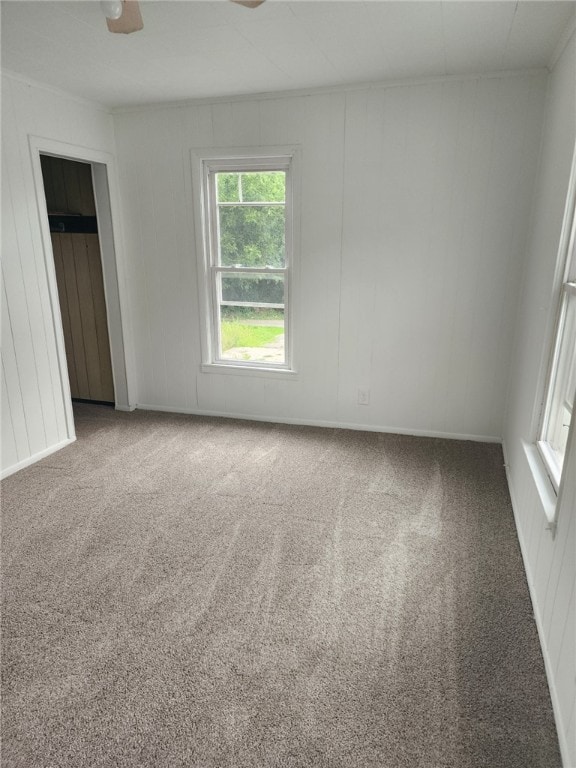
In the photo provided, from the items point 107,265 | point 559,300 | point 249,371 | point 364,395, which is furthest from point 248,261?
point 559,300

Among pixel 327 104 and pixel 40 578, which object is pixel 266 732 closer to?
pixel 40 578

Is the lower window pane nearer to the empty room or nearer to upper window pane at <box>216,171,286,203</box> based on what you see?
the empty room

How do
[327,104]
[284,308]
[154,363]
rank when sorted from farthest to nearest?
[154,363] < [284,308] < [327,104]

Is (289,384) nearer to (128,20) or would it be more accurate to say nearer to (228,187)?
(228,187)

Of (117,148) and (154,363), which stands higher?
(117,148)

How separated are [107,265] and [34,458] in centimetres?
169

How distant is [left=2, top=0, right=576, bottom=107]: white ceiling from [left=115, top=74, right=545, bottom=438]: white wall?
0.82 feet

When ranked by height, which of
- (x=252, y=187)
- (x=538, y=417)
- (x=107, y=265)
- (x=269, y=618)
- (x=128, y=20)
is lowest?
(x=269, y=618)

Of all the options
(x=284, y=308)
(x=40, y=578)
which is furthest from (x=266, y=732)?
(x=284, y=308)

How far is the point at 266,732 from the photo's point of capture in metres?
1.48

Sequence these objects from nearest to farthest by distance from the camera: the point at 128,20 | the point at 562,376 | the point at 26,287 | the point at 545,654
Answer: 1. the point at 545,654
2. the point at 128,20
3. the point at 562,376
4. the point at 26,287

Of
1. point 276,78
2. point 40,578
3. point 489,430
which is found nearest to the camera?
point 40,578

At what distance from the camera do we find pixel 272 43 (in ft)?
8.14

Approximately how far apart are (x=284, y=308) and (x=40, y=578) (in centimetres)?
246
